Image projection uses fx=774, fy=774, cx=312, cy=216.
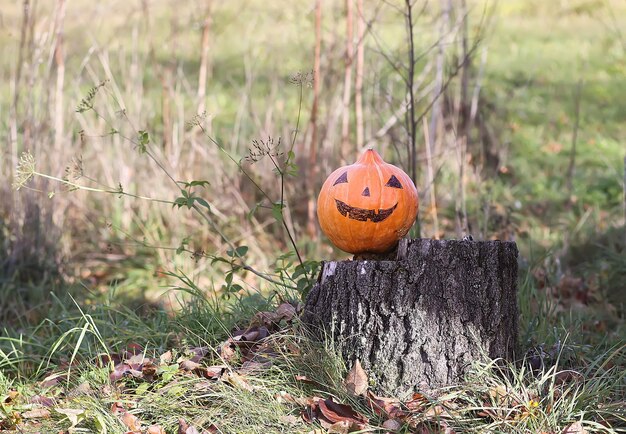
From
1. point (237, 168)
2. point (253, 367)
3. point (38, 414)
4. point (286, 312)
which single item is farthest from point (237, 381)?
point (237, 168)

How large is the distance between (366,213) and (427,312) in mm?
467

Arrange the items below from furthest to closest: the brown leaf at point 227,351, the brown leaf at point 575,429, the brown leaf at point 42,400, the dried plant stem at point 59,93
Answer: the dried plant stem at point 59,93 → the brown leaf at point 227,351 → the brown leaf at point 42,400 → the brown leaf at point 575,429

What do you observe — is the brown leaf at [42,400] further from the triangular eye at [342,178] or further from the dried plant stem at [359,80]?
the dried plant stem at [359,80]

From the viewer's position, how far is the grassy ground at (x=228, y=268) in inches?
105

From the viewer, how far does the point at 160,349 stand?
3.15 m

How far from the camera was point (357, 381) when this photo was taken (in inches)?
109

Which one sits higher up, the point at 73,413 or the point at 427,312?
the point at 427,312

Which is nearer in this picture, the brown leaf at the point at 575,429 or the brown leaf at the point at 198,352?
the brown leaf at the point at 575,429

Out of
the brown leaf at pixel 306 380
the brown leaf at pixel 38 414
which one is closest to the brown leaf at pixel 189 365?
the brown leaf at pixel 306 380

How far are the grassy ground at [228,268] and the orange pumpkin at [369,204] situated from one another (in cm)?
38

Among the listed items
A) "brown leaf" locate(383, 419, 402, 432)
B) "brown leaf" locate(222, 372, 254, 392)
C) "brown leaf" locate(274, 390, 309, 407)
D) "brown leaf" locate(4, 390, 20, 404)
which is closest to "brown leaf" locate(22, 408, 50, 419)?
"brown leaf" locate(4, 390, 20, 404)

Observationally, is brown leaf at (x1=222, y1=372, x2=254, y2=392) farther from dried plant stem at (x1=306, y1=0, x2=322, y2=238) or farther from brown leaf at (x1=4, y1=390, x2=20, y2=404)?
dried plant stem at (x1=306, y1=0, x2=322, y2=238)

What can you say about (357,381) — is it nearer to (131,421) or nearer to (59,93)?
(131,421)

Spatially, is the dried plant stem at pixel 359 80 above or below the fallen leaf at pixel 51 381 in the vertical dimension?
above
